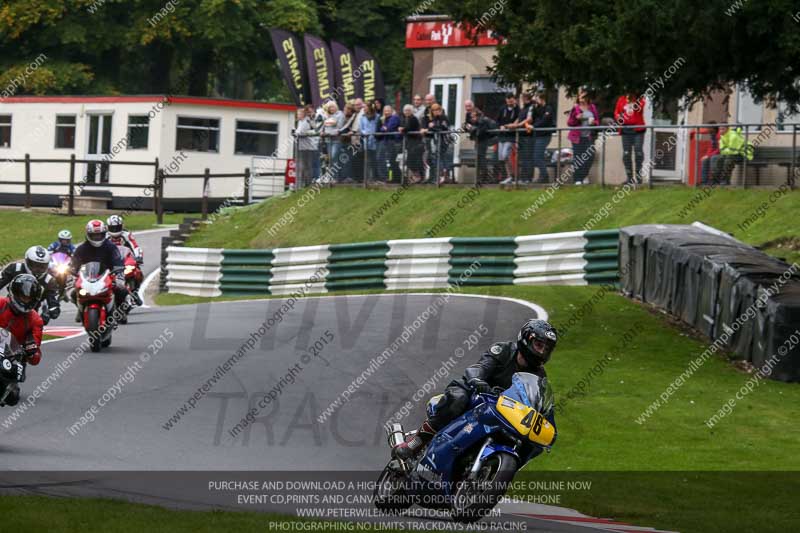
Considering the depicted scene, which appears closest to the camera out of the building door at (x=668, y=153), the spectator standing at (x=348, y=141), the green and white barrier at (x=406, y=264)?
the green and white barrier at (x=406, y=264)

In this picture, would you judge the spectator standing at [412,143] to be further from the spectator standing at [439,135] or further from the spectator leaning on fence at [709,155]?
the spectator leaning on fence at [709,155]

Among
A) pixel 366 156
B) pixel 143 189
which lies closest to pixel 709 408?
pixel 366 156

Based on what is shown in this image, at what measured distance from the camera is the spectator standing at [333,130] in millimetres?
31609

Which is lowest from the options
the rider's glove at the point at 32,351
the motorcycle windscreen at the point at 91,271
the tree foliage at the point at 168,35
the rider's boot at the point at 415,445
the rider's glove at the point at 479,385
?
the rider's boot at the point at 415,445

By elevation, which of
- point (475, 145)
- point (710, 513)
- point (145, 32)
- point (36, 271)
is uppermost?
point (145, 32)

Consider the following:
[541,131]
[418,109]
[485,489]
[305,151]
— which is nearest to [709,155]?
[541,131]

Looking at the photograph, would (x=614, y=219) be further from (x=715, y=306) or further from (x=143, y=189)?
(x=143, y=189)

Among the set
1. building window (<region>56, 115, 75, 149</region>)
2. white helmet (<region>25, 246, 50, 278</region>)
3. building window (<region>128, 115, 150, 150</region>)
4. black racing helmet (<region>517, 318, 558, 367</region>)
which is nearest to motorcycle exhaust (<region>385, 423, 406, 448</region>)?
black racing helmet (<region>517, 318, 558, 367</region>)

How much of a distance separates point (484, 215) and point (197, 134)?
696 inches

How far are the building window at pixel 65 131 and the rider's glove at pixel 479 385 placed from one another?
122 ft

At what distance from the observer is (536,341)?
32.0 ft

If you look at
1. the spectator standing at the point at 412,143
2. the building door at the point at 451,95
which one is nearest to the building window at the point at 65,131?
the building door at the point at 451,95

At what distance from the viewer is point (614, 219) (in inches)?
1024

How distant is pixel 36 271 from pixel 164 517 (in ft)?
22.6
